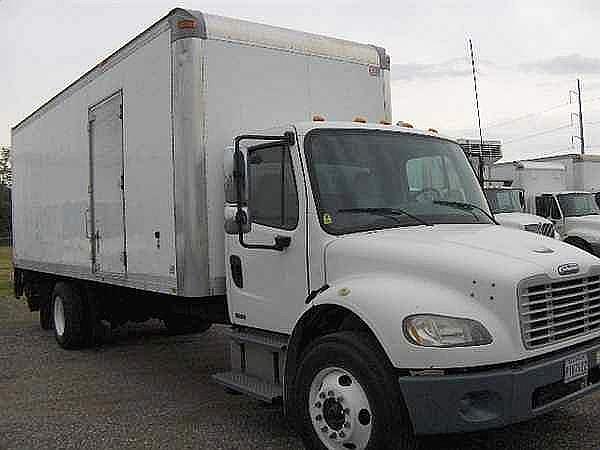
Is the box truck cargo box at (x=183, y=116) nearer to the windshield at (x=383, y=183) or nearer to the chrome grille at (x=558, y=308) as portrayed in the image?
the windshield at (x=383, y=183)

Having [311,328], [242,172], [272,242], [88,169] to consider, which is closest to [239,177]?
[242,172]

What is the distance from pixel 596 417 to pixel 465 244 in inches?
90.0

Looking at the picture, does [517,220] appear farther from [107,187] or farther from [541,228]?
[107,187]

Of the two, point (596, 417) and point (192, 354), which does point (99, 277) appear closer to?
point (192, 354)

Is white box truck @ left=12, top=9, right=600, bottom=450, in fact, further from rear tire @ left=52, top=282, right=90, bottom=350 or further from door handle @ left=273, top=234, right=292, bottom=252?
rear tire @ left=52, top=282, right=90, bottom=350

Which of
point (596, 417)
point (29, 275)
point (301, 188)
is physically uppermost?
point (301, 188)

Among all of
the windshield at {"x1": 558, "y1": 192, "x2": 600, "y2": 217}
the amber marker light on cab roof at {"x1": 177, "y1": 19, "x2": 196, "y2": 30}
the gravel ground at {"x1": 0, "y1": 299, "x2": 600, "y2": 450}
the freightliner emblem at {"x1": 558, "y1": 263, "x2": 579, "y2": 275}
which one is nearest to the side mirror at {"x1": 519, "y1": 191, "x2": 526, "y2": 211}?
the windshield at {"x1": 558, "y1": 192, "x2": 600, "y2": 217}

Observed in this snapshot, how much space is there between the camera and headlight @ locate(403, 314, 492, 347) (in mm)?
3977

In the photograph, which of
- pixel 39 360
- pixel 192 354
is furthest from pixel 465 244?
pixel 39 360

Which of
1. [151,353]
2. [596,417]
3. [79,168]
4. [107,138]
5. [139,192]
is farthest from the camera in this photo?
[151,353]

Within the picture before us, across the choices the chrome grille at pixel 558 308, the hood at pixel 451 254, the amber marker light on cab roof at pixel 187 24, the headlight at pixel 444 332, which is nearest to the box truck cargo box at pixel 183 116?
the amber marker light on cab roof at pixel 187 24

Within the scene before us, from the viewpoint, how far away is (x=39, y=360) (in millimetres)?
9180

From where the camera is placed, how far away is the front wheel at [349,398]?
410 cm

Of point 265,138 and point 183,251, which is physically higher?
point 265,138
